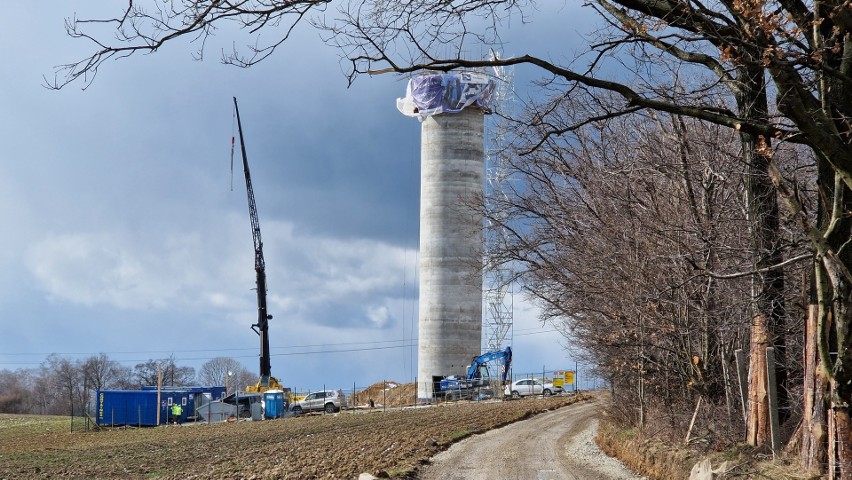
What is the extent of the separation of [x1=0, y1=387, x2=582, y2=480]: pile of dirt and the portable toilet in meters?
12.3

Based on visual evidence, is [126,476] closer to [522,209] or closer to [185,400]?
[522,209]

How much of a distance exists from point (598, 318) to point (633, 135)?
5220 mm

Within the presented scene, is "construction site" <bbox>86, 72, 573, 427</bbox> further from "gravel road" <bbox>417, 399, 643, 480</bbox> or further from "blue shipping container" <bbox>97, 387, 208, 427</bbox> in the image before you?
"gravel road" <bbox>417, 399, 643, 480</bbox>

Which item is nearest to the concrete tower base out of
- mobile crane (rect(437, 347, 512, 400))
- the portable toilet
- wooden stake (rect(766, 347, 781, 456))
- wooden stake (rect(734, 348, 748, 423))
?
mobile crane (rect(437, 347, 512, 400))

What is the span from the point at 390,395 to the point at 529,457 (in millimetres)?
59037

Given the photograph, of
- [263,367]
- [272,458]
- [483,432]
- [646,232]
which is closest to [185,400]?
[263,367]

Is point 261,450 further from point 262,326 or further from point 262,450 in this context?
point 262,326

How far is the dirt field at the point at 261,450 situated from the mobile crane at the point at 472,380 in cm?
1735

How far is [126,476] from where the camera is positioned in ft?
75.2

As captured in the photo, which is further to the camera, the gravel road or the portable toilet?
the portable toilet

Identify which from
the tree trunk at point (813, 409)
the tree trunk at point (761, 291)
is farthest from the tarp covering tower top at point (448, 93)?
the tree trunk at point (813, 409)

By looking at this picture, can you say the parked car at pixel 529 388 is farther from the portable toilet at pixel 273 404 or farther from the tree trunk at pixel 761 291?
the tree trunk at pixel 761 291

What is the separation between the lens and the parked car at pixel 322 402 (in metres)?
60.4

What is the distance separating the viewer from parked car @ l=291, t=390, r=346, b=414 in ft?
198
